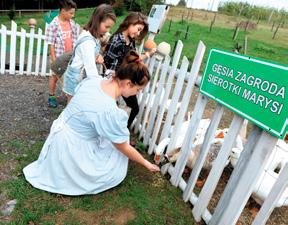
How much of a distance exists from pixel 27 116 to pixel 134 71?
102 inches

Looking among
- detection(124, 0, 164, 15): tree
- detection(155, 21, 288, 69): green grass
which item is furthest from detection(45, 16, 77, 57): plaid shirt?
detection(124, 0, 164, 15): tree

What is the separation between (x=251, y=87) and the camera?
1994mm

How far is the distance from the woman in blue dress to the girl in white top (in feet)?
2.05

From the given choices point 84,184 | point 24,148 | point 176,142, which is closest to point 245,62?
point 176,142

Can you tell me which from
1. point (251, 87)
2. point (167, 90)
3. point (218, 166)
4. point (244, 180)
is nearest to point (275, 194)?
point (244, 180)

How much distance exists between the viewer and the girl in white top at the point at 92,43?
317 cm

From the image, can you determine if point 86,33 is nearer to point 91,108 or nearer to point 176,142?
point 91,108

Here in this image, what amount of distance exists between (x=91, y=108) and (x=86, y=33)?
125cm

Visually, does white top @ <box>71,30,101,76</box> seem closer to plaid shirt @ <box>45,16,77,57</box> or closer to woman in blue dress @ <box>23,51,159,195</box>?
woman in blue dress @ <box>23,51,159,195</box>

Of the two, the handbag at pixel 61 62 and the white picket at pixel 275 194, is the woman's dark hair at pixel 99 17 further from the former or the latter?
the white picket at pixel 275 194

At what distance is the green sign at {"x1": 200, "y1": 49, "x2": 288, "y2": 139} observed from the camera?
176cm

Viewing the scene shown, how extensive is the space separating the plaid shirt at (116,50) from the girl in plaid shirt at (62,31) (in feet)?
4.09

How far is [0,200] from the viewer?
8.23 ft

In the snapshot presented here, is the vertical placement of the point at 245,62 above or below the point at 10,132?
above
